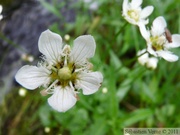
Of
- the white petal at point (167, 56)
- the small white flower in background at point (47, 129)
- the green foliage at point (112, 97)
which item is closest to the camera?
the white petal at point (167, 56)

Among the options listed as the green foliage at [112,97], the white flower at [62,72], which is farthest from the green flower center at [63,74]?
the green foliage at [112,97]

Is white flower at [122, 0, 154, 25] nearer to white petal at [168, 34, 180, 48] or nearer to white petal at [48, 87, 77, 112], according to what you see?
white petal at [168, 34, 180, 48]

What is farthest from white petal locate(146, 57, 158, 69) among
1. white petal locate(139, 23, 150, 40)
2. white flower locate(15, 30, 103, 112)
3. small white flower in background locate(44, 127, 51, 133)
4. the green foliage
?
small white flower in background locate(44, 127, 51, 133)

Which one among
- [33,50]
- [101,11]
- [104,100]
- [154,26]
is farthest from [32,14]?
[154,26]

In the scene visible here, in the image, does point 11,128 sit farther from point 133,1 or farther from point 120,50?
point 133,1

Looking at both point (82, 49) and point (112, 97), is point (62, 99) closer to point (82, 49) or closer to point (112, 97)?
point (82, 49)

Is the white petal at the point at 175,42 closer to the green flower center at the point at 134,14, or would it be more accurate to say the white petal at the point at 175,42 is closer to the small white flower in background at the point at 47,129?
the green flower center at the point at 134,14
